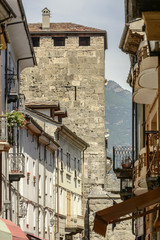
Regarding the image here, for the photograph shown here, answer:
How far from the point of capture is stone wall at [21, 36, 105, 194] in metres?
63.6

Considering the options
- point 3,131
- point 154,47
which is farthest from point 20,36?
point 154,47

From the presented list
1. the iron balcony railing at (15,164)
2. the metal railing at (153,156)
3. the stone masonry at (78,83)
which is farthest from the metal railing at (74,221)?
the metal railing at (153,156)

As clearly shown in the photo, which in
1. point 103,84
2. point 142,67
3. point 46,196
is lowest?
point 46,196

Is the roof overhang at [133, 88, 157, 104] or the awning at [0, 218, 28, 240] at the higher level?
the roof overhang at [133, 88, 157, 104]

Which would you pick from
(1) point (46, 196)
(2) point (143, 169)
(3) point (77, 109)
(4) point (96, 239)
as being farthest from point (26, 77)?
(2) point (143, 169)

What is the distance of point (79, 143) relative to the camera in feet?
190

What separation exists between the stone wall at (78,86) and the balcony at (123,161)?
34.2 meters

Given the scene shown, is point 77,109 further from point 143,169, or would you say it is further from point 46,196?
point 143,169

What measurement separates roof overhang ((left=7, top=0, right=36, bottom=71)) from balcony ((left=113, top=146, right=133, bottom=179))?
592 cm

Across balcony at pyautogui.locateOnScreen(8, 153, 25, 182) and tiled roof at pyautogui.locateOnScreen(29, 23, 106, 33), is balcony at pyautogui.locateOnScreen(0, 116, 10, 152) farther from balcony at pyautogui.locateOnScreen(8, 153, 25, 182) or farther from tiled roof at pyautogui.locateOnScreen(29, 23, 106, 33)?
tiled roof at pyautogui.locateOnScreen(29, 23, 106, 33)

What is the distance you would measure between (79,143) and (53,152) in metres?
9.66

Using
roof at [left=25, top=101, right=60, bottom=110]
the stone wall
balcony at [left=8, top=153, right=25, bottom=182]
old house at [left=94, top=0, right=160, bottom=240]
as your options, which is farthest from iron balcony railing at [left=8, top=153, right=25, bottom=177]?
the stone wall

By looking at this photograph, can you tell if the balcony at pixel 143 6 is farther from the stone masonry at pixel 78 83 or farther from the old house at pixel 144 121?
the stone masonry at pixel 78 83

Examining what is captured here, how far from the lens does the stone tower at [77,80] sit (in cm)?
6362
